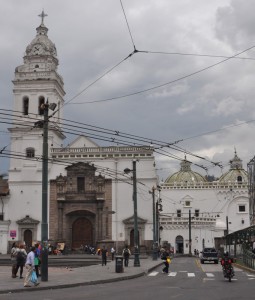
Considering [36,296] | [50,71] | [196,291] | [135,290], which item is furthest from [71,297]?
[50,71]

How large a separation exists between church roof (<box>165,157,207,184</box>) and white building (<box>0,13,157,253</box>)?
3111 cm

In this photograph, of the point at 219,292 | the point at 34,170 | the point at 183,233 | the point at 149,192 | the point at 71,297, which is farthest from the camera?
the point at 183,233

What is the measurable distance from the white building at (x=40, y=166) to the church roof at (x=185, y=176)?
102 ft

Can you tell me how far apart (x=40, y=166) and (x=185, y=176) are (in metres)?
36.8

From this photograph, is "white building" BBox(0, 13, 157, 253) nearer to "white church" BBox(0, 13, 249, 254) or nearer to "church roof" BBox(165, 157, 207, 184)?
"white church" BBox(0, 13, 249, 254)

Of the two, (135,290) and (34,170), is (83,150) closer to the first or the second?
(34,170)

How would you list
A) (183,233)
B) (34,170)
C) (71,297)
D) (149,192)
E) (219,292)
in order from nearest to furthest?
(71,297), (219,292), (149,192), (34,170), (183,233)

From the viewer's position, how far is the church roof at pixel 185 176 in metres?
92.8

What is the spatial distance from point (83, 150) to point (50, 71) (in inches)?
444

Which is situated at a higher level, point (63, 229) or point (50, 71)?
point (50, 71)

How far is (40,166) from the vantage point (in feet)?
210

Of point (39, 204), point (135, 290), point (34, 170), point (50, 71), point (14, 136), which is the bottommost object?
point (135, 290)

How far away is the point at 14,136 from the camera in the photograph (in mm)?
63844

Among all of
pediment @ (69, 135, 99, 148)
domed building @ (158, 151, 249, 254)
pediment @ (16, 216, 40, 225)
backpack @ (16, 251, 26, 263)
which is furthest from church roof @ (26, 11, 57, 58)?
backpack @ (16, 251, 26, 263)
